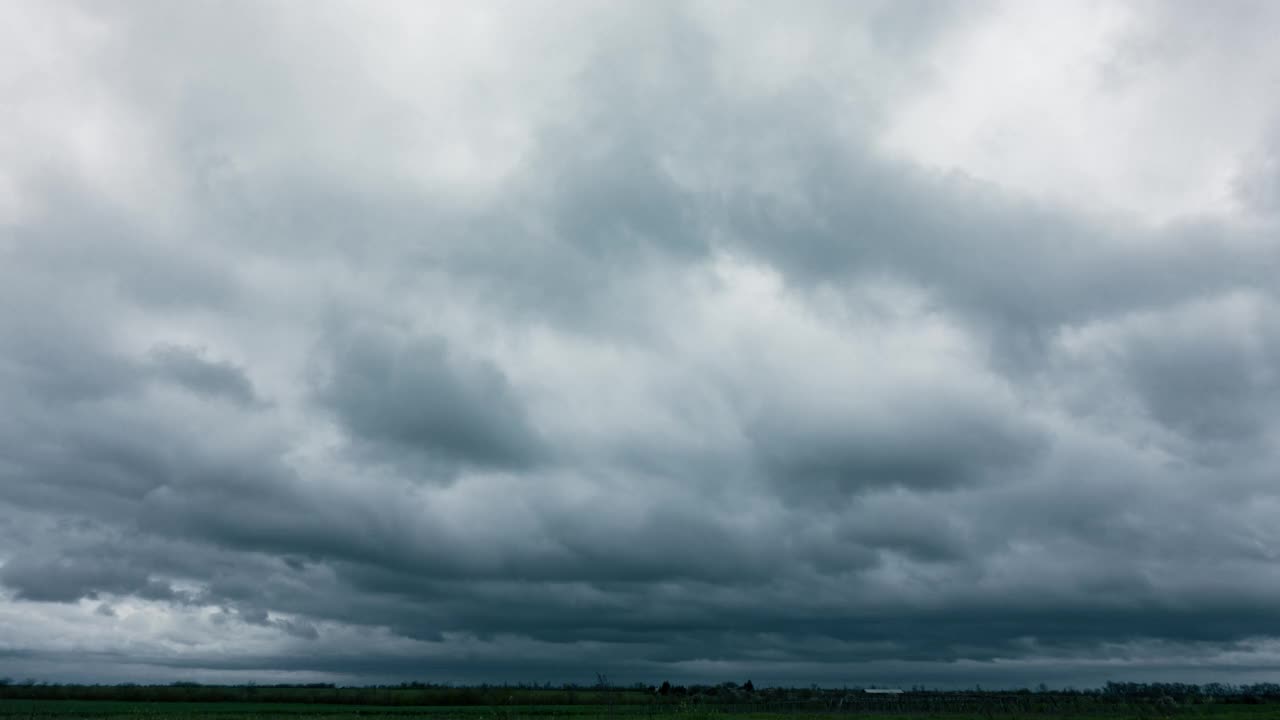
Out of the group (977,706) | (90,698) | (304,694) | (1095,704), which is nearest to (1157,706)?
(1095,704)

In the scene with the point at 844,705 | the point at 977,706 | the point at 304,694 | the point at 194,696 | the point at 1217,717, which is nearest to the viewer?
the point at 1217,717

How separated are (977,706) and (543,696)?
95.0m

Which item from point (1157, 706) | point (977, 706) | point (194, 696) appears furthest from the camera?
point (194, 696)

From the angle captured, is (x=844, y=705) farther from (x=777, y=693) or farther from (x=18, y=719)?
(x=18, y=719)

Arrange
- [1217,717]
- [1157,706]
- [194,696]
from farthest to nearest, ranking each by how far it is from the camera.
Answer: [194,696], [1157,706], [1217,717]

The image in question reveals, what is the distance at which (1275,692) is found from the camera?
16162cm

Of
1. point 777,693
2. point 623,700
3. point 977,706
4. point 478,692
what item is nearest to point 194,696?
point 478,692

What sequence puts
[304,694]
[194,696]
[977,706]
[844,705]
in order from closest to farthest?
Result: [977,706] → [844,705] → [194,696] → [304,694]

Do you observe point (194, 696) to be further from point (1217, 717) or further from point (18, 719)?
point (1217, 717)

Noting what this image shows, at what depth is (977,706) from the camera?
447 ft

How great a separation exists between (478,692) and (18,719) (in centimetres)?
10513

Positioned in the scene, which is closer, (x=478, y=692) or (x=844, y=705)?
(x=844, y=705)

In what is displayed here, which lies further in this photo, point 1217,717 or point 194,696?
point 194,696

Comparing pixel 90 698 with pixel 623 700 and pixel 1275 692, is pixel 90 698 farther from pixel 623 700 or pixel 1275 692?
pixel 1275 692
